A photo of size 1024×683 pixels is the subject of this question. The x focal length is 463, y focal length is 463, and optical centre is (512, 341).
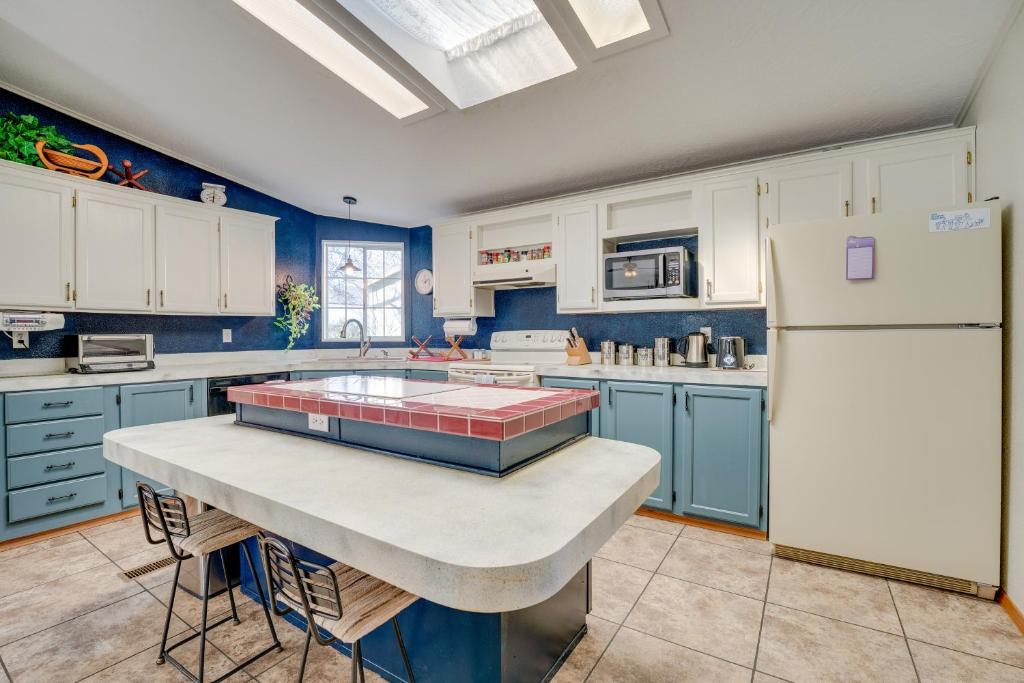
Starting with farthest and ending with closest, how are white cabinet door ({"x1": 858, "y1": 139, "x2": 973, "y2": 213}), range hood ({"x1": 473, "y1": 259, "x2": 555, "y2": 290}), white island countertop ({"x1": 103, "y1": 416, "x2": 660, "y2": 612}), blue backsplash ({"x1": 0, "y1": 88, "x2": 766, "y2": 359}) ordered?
1. range hood ({"x1": 473, "y1": 259, "x2": 555, "y2": 290})
2. blue backsplash ({"x1": 0, "y1": 88, "x2": 766, "y2": 359})
3. white cabinet door ({"x1": 858, "y1": 139, "x2": 973, "y2": 213})
4. white island countertop ({"x1": 103, "y1": 416, "x2": 660, "y2": 612})

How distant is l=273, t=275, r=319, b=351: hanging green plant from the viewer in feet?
14.9

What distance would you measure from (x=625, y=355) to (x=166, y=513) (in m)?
3.00

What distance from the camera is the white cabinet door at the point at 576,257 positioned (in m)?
3.63

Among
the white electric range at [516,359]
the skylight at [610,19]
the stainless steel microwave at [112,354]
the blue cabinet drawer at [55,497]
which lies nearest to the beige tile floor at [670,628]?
the blue cabinet drawer at [55,497]

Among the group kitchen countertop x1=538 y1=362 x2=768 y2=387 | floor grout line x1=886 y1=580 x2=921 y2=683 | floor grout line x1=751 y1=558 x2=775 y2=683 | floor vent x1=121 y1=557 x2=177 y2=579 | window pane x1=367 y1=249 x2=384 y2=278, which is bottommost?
floor grout line x1=751 y1=558 x2=775 y2=683

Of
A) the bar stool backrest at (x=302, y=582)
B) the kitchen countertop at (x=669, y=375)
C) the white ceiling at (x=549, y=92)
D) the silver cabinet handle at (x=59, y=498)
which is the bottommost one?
the silver cabinet handle at (x=59, y=498)

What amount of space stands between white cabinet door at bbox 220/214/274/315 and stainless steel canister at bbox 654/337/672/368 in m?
3.36

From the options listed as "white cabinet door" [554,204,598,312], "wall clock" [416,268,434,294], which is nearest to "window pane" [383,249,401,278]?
"wall clock" [416,268,434,294]

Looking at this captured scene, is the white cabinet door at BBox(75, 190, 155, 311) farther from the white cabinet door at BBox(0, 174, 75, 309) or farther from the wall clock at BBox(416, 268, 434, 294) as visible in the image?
the wall clock at BBox(416, 268, 434, 294)

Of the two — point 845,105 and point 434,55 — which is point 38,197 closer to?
point 434,55

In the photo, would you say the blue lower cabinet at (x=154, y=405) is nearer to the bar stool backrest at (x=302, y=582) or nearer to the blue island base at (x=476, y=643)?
the blue island base at (x=476, y=643)

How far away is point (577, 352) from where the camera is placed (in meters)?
3.71

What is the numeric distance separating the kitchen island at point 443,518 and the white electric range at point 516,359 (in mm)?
1877

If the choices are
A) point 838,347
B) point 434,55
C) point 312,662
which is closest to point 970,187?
point 838,347
